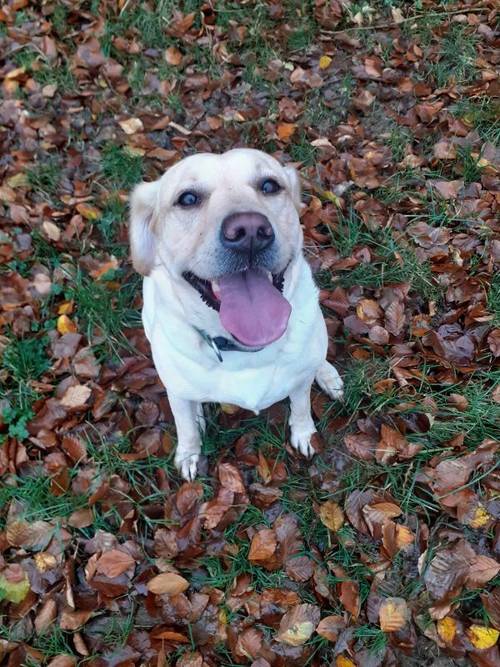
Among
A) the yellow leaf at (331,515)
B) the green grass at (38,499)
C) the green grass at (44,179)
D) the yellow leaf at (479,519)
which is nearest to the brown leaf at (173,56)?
the green grass at (44,179)

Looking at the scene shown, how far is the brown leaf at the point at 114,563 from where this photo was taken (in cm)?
238

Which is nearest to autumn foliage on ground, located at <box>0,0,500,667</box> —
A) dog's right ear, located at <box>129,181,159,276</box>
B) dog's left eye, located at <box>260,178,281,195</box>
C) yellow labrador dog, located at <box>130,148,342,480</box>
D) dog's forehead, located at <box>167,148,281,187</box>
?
yellow labrador dog, located at <box>130,148,342,480</box>

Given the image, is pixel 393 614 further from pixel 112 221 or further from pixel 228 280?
pixel 112 221

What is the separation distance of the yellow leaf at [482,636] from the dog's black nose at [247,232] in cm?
165

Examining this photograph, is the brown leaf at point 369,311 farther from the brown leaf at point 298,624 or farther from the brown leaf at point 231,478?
the brown leaf at point 298,624

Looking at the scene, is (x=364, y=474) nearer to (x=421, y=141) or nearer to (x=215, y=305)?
(x=215, y=305)

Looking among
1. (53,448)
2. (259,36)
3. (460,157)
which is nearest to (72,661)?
(53,448)

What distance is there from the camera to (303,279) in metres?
2.19

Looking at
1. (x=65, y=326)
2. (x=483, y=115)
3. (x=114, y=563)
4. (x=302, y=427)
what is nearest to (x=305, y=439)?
(x=302, y=427)

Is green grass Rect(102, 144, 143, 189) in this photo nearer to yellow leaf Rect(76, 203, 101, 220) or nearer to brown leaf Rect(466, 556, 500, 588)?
yellow leaf Rect(76, 203, 101, 220)

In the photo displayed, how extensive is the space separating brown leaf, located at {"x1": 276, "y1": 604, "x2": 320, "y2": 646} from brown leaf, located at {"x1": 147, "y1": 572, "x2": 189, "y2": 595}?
44 cm

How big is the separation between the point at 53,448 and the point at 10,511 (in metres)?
0.35

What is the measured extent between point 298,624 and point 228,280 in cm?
141

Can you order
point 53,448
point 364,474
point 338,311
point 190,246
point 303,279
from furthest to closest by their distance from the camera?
1. point 338,311
2. point 53,448
3. point 364,474
4. point 303,279
5. point 190,246
